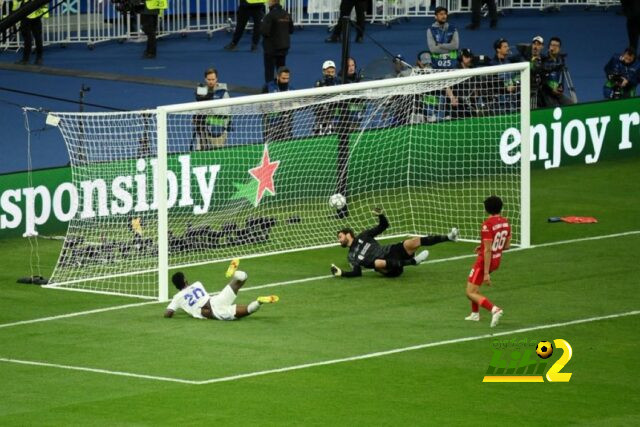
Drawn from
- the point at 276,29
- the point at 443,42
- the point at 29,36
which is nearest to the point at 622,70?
the point at 443,42

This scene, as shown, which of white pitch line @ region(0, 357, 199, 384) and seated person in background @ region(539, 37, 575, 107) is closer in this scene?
white pitch line @ region(0, 357, 199, 384)

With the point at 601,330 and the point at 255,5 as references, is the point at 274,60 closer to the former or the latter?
the point at 255,5

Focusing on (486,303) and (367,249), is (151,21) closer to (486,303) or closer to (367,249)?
(367,249)

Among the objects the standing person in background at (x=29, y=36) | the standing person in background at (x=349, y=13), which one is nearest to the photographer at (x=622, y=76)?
the standing person in background at (x=349, y=13)

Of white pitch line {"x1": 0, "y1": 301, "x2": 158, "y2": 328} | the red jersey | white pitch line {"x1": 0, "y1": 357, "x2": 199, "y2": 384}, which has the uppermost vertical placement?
the red jersey

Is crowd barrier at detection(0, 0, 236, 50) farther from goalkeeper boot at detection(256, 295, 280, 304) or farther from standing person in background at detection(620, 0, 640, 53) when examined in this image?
goalkeeper boot at detection(256, 295, 280, 304)

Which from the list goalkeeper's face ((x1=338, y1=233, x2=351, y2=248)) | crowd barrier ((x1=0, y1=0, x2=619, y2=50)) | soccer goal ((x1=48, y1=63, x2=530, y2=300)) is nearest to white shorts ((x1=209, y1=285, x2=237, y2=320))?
soccer goal ((x1=48, y1=63, x2=530, y2=300))

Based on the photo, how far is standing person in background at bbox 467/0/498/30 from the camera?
44281 mm

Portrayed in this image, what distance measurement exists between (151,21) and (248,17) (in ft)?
8.09

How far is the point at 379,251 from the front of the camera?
83.9 feet

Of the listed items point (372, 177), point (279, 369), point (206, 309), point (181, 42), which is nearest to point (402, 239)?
point (372, 177)

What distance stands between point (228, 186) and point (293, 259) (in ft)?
5.85

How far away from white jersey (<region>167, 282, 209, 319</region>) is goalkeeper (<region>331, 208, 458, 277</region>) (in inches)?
120

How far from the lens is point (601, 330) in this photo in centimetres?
2223
